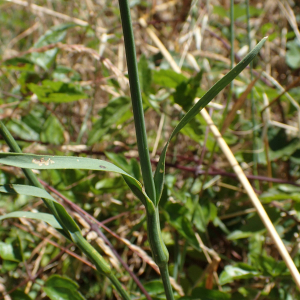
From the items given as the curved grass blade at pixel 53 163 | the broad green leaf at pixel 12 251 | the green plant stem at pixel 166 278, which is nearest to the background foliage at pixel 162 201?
the broad green leaf at pixel 12 251

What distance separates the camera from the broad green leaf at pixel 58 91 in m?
0.88

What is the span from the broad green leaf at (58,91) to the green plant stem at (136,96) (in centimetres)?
51

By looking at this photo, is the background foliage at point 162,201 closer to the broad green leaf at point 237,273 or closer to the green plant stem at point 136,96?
the broad green leaf at point 237,273

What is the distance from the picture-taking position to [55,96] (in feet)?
2.94

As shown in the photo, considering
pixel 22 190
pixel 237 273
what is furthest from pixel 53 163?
pixel 237 273

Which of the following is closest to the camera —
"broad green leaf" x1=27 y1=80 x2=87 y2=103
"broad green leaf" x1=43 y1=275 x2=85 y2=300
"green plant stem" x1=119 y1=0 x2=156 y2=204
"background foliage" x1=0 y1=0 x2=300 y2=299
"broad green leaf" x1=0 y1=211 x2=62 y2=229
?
"green plant stem" x1=119 y1=0 x2=156 y2=204

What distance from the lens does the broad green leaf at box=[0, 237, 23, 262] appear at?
71 cm

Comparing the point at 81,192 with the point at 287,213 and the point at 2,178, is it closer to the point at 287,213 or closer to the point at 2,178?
the point at 2,178

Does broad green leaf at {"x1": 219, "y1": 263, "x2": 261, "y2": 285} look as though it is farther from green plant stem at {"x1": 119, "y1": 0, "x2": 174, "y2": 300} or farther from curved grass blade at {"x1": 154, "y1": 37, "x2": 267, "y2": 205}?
curved grass blade at {"x1": 154, "y1": 37, "x2": 267, "y2": 205}

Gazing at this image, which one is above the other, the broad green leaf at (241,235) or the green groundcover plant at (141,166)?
the green groundcover plant at (141,166)

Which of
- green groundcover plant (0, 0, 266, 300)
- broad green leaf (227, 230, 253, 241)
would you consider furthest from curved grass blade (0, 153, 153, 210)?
broad green leaf (227, 230, 253, 241)

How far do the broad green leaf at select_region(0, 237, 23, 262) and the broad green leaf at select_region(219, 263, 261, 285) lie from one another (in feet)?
1.48

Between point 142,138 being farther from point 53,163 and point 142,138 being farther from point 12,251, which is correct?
point 12,251

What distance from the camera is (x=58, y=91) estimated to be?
0.90 meters
